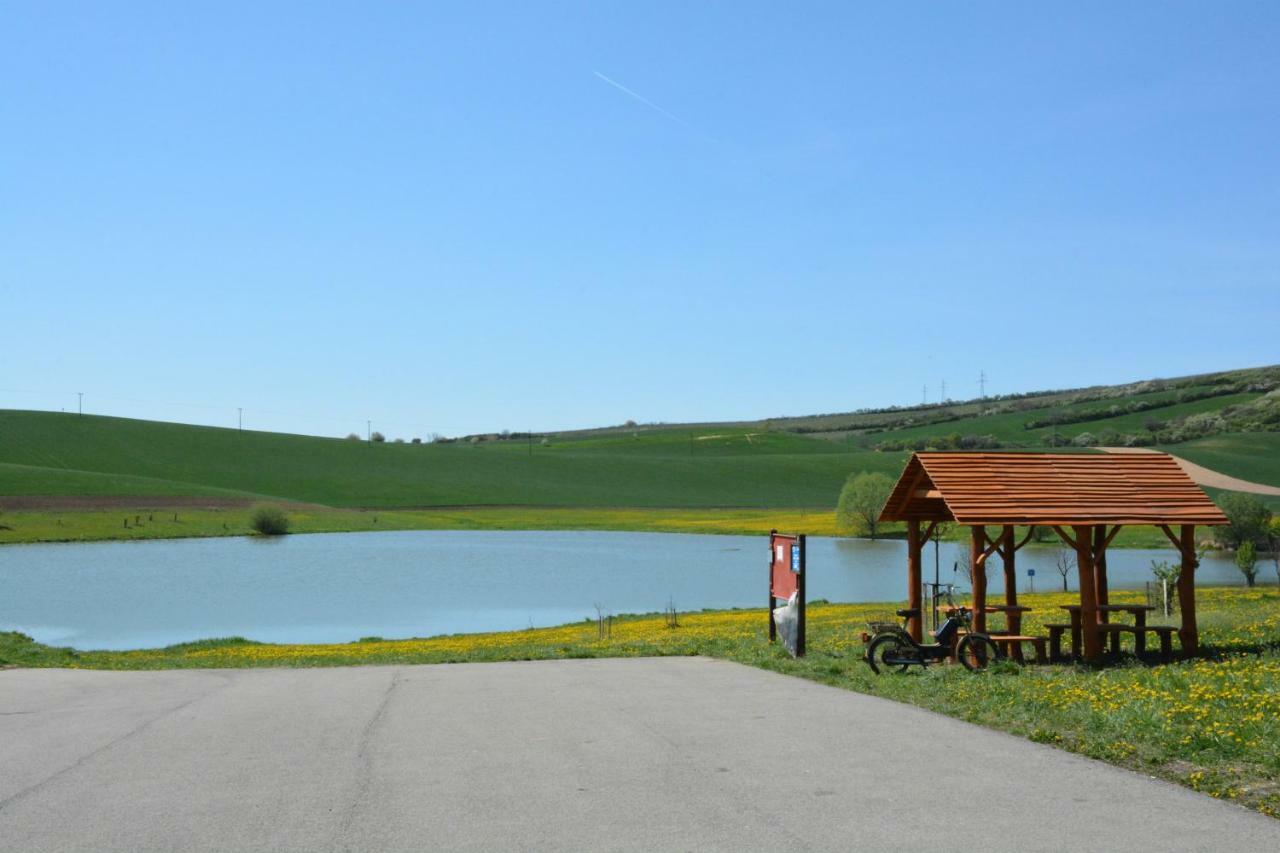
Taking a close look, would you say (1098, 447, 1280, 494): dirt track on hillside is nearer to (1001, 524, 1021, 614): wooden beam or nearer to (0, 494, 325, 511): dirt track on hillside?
(0, 494, 325, 511): dirt track on hillside

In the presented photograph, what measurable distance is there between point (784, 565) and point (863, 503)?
72.9 meters

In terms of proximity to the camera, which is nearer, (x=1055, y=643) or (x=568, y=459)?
(x=1055, y=643)

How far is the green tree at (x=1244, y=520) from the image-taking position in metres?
70.4

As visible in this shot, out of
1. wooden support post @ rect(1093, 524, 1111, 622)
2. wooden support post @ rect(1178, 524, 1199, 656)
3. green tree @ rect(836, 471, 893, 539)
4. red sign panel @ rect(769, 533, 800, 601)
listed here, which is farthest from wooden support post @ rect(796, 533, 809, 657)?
green tree @ rect(836, 471, 893, 539)

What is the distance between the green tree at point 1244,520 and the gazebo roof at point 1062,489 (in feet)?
186

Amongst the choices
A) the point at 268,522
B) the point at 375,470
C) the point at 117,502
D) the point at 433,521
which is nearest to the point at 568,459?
the point at 375,470

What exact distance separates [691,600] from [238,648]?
21.8 m

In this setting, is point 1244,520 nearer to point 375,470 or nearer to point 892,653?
point 892,653

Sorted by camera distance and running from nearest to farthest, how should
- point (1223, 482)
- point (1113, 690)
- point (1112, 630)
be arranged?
point (1113, 690)
point (1112, 630)
point (1223, 482)

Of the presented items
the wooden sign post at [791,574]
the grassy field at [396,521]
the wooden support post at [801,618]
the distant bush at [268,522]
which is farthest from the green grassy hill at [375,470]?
the wooden support post at [801,618]

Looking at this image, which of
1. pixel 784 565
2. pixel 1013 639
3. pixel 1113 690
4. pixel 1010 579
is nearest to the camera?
pixel 1113 690

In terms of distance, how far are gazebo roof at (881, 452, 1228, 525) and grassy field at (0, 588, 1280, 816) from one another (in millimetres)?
1989

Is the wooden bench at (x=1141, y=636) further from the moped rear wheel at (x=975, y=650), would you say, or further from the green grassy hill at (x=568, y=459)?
the green grassy hill at (x=568, y=459)

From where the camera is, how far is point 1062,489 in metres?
17.8
